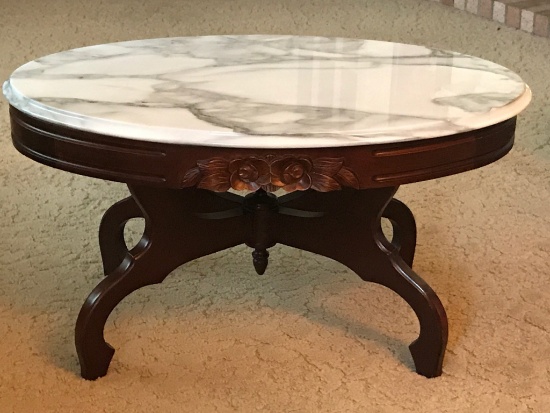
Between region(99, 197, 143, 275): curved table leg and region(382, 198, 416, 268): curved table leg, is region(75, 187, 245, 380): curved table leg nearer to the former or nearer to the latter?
region(99, 197, 143, 275): curved table leg

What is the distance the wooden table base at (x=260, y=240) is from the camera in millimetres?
1592

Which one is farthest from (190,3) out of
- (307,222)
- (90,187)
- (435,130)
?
(435,130)

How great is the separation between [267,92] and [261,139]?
25 cm

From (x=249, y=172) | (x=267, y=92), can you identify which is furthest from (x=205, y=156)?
(x=267, y=92)

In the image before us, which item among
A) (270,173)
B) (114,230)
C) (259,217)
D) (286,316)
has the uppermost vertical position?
(270,173)

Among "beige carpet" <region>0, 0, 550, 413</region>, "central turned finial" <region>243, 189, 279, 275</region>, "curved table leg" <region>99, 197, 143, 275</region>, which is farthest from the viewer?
"curved table leg" <region>99, 197, 143, 275</region>

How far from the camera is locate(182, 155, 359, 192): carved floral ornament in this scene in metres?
1.35

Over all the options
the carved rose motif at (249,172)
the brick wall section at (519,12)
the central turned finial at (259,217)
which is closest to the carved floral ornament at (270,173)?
the carved rose motif at (249,172)

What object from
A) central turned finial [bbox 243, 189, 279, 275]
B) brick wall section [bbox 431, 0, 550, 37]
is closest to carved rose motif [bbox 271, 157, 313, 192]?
central turned finial [bbox 243, 189, 279, 275]

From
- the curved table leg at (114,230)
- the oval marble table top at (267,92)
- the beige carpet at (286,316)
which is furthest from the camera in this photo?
the curved table leg at (114,230)

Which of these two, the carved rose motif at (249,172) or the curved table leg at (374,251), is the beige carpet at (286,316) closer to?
the curved table leg at (374,251)

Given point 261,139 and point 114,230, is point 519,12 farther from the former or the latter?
point 261,139

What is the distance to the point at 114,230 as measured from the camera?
1.93m

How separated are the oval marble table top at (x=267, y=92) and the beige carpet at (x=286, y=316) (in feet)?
1.67
